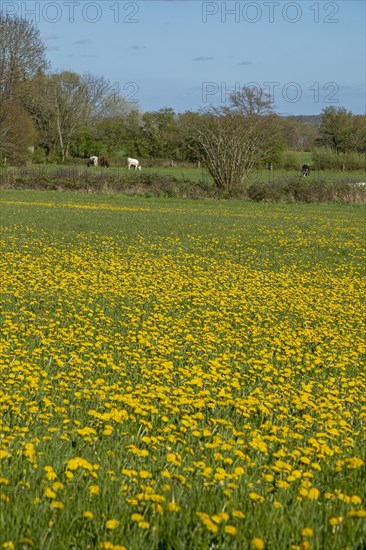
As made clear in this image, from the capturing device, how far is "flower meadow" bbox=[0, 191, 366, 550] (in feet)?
12.2

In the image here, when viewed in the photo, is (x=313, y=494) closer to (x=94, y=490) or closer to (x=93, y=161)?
(x=94, y=490)

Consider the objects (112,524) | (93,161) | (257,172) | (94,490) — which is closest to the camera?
(112,524)

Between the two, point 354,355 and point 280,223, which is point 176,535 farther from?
point 280,223

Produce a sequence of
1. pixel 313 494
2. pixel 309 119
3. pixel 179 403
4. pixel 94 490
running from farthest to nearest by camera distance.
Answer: pixel 309 119 → pixel 179 403 → pixel 313 494 → pixel 94 490

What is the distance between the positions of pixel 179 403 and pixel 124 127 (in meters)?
82.4

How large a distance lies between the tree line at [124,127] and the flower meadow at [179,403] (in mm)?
31091

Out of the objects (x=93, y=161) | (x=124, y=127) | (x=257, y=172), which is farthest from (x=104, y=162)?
(x=257, y=172)

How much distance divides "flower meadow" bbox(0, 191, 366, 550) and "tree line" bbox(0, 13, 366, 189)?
1224 inches

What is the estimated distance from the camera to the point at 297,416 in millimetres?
6137

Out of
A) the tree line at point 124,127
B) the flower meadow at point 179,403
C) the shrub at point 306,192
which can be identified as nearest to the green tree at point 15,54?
the tree line at point 124,127

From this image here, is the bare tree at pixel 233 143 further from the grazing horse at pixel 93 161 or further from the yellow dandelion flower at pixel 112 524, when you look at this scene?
the yellow dandelion flower at pixel 112 524

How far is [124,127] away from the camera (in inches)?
3388

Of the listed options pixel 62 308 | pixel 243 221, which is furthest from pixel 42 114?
pixel 62 308

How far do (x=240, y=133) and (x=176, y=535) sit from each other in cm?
4482
